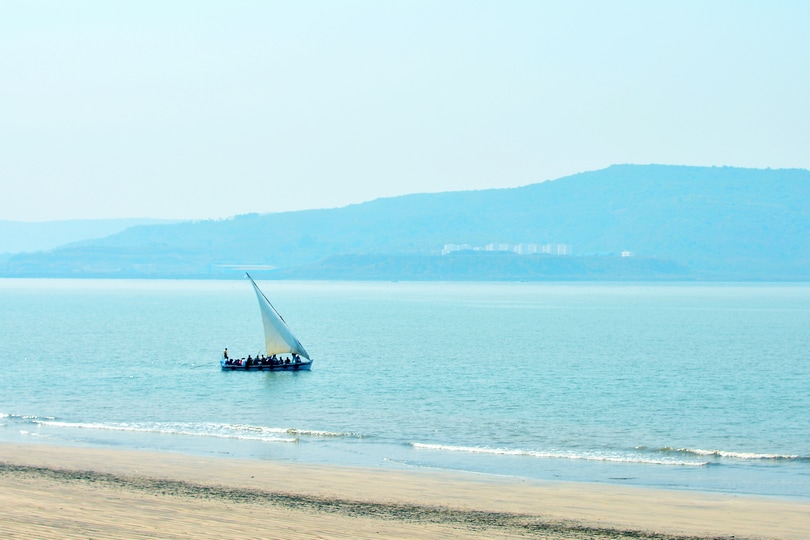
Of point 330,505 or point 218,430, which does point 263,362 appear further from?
point 330,505

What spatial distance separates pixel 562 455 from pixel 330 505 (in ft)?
42.6

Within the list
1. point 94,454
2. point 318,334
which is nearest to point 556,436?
point 94,454

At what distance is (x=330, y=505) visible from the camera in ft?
82.7

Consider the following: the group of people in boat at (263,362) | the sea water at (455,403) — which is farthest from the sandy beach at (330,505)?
the group of people in boat at (263,362)

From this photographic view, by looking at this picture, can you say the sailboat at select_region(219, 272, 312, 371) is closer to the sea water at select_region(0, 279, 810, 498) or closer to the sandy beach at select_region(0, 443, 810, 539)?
the sea water at select_region(0, 279, 810, 498)

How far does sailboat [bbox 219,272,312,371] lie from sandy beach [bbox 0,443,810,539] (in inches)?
1289

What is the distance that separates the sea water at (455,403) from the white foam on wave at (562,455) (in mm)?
107

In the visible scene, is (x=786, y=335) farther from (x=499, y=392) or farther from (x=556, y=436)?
(x=556, y=436)

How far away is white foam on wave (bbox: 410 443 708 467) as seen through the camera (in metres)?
35.0

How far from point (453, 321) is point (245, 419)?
93.9 metres

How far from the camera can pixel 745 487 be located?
30.4 metres

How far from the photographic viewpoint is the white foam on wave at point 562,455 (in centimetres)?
3501

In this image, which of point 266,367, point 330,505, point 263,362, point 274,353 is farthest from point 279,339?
point 330,505

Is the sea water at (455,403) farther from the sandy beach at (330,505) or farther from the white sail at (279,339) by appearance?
the sandy beach at (330,505)
